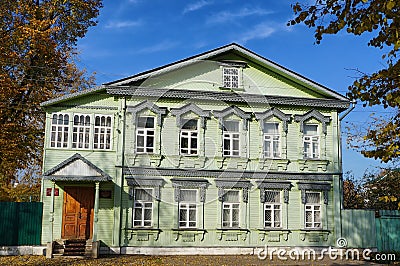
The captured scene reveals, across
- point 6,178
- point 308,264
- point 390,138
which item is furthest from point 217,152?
point 6,178

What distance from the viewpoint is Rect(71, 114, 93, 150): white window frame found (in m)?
18.4

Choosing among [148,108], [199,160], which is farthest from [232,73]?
[199,160]

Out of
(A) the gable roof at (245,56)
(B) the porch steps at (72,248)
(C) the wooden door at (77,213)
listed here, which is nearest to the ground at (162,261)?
(B) the porch steps at (72,248)

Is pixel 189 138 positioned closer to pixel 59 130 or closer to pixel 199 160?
pixel 199 160

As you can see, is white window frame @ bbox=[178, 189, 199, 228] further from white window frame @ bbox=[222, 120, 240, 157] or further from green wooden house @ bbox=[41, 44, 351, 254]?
white window frame @ bbox=[222, 120, 240, 157]

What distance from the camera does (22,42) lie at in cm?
2212

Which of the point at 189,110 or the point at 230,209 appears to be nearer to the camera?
the point at 230,209

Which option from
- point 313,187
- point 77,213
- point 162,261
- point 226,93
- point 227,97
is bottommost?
point 162,261

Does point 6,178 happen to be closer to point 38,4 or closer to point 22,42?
point 22,42

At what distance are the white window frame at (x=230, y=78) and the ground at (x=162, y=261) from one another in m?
7.60

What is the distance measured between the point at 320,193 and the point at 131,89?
31.9 feet

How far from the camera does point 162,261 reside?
53.2ft

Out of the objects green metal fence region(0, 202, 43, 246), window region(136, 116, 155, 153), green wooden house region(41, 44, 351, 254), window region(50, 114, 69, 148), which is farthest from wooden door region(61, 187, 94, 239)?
window region(136, 116, 155, 153)

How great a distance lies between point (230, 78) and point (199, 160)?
161 inches
